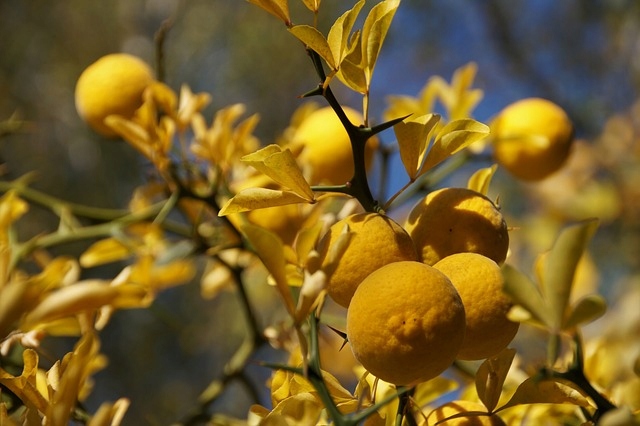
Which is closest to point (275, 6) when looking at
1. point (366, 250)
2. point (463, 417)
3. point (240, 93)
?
point (366, 250)

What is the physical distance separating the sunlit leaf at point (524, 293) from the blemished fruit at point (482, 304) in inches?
2.3

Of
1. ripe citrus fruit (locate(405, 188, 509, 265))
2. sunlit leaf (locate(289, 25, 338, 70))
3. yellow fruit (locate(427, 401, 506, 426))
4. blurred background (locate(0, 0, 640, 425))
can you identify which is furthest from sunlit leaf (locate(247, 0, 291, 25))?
blurred background (locate(0, 0, 640, 425))

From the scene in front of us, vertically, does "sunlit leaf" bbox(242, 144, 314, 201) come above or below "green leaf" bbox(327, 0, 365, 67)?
below

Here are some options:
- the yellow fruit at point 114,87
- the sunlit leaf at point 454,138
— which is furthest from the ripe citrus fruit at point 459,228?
the yellow fruit at point 114,87

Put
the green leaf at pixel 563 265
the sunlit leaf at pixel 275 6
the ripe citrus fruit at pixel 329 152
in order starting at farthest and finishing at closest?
1. the ripe citrus fruit at pixel 329 152
2. the sunlit leaf at pixel 275 6
3. the green leaf at pixel 563 265

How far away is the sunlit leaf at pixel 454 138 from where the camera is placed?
1.43 ft

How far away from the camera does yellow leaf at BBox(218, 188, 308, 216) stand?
0.43 metres

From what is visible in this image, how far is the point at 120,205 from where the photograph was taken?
3.76 m

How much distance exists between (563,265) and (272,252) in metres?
0.14

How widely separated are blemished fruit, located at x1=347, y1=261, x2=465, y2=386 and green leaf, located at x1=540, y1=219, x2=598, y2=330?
0.05 metres

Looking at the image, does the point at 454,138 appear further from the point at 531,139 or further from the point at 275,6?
the point at 531,139

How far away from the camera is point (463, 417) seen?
435 millimetres

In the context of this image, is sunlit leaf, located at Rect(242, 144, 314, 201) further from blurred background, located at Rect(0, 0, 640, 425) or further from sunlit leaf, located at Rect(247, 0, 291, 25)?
blurred background, located at Rect(0, 0, 640, 425)

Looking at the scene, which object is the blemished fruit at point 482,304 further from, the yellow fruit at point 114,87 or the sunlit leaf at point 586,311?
the yellow fruit at point 114,87
